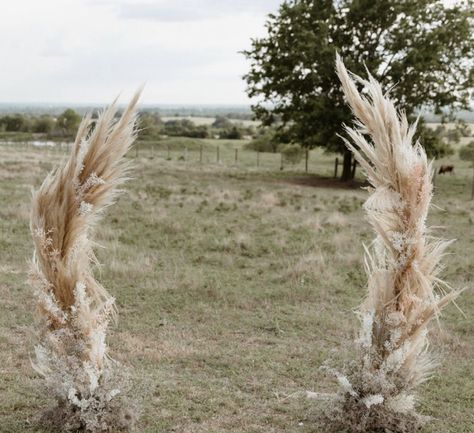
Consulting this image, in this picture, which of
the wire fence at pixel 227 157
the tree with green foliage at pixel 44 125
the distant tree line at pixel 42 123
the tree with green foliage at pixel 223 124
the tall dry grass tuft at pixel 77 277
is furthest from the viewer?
the tree with green foliage at pixel 223 124

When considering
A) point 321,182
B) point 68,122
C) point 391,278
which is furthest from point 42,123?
point 391,278

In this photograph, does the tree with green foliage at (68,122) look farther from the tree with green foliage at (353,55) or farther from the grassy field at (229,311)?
the grassy field at (229,311)

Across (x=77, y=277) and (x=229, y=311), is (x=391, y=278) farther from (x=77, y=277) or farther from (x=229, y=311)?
(x=229, y=311)

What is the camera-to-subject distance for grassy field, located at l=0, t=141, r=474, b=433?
592cm

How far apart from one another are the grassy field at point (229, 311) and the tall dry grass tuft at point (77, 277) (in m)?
0.52

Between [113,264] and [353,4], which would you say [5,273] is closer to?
[113,264]

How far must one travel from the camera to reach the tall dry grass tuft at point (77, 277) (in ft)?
15.9

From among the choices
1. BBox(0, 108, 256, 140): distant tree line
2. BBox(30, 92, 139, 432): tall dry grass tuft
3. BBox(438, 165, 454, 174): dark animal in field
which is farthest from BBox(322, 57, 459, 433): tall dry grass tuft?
BBox(0, 108, 256, 140): distant tree line

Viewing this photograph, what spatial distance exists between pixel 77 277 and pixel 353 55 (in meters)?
24.1

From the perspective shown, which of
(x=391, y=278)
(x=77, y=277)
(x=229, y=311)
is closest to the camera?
(x=77, y=277)

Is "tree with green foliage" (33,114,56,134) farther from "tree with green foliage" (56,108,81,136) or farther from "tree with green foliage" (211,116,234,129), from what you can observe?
"tree with green foliage" (211,116,234,129)

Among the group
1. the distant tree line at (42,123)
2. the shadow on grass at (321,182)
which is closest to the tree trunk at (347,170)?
the shadow on grass at (321,182)

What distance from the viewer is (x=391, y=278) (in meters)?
5.13

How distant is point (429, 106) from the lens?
93.1 feet
